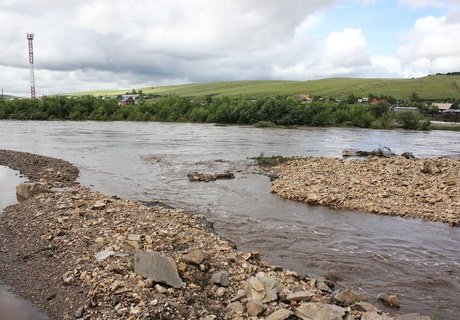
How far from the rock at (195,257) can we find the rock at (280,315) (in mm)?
2678

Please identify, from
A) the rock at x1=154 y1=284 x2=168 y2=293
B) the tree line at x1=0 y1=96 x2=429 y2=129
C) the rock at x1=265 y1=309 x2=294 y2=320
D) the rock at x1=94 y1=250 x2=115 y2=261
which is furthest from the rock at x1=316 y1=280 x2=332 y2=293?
the tree line at x1=0 y1=96 x2=429 y2=129

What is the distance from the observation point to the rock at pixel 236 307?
8.45 metres

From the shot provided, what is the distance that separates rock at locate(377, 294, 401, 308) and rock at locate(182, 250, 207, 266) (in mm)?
4154

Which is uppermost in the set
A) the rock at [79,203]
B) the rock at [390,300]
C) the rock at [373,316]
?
the rock at [79,203]

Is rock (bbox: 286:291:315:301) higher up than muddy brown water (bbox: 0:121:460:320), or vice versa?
rock (bbox: 286:291:315:301)

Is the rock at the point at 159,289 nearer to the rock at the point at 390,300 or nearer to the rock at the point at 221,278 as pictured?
the rock at the point at 221,278

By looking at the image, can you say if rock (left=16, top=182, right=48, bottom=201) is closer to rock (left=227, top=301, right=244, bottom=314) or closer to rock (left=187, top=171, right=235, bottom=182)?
rock (left=187, top=171, right=235, bottom=182)

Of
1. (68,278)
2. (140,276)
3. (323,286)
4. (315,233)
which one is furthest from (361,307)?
(315,233)

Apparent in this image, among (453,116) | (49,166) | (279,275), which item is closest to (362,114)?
(453,116)

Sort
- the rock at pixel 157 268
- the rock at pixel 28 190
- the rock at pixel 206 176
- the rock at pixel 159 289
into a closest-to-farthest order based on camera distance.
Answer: the rock at pixel 159 289
the rock at pixel 157 268
the rock at pixel 28 190
the rock at pixel 206 176

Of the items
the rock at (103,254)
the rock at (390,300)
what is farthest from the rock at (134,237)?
the rock at (390,300)

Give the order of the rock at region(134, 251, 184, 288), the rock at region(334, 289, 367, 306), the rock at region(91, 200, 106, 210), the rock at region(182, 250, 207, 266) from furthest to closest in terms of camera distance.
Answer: the rock at region(91, 200, 106, 210) < the rock at region(182, 250, 207, 266) < the rock at region(134, 251, 184, 288) < the rock at region(334, 289, 367, 306)

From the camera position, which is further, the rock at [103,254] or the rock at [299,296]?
the rock at [103,254]

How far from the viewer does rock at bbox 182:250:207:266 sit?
1030 centimetres
